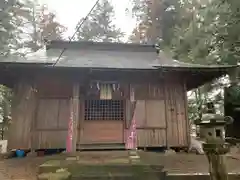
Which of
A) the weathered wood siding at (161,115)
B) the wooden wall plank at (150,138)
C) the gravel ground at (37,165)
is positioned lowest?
the gravel ground at (37,165)

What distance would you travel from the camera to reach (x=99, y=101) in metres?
9.70

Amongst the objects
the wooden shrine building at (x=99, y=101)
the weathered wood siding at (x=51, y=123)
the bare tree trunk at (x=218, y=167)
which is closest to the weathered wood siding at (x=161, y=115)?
the wooden shrine building at (x=99, y=101)

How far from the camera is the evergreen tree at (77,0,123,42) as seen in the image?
30297mm

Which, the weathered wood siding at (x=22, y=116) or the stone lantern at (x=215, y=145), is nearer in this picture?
the stone lantern at (x=215, y=145)

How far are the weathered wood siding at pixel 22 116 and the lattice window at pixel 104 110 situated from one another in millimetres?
2145

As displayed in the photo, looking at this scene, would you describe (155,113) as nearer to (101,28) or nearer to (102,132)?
(102,132)

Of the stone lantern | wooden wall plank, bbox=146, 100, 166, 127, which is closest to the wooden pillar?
wooden wall plank, bbox=146, 100, 166, 127

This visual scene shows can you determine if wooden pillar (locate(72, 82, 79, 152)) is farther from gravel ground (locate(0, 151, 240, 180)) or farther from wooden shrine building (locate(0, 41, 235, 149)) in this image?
gravel ground (locate(0, 151, 240, 180))

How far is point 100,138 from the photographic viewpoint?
30.4ft

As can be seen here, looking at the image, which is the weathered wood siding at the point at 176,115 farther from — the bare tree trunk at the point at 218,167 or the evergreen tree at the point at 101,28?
the evergreen tree at the point at 101,28

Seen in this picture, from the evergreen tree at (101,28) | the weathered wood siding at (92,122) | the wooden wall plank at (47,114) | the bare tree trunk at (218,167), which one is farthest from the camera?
the evergreen tree at (101,28)

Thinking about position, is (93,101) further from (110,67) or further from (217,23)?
(217,23)

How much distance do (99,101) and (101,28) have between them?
77.5 feet

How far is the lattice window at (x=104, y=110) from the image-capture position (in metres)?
9.55
